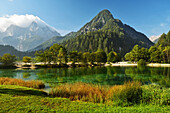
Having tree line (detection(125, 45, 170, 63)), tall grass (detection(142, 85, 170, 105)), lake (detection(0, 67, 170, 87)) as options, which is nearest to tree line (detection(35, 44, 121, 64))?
tree line (detection(125, 45, 170, 63))

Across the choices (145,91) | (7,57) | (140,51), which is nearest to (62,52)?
(7,57)

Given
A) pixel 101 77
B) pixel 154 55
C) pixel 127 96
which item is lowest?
pixel 101 77

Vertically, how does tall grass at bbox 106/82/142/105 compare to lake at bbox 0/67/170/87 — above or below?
above

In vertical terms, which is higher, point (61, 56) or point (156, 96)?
point (61, 56)

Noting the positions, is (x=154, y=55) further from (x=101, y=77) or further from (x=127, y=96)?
(x=127, y=96)

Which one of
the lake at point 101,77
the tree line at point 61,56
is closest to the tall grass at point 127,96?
the lake at point 101,77

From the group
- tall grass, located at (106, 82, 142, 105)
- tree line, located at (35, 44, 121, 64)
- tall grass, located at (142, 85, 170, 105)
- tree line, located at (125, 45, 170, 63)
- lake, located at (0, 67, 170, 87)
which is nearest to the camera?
tall grass, located at (142, 85, 170, 105)

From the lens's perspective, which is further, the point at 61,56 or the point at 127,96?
the point at 61,56

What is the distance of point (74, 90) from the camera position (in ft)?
44.2

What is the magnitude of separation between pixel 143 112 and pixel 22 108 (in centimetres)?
846

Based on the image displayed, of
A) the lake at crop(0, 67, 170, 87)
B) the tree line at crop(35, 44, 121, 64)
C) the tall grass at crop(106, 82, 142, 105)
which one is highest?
the tree line at crop(35, 44, 121, 64)

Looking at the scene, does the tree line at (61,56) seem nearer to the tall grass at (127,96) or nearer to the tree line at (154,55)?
the tree line at (154,55)

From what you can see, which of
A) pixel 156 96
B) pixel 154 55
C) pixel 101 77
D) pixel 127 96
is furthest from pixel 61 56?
pixel 156 96

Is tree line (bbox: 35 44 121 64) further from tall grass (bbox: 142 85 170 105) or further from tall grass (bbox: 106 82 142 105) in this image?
tall grass (bbox: 142 85 170 105)
